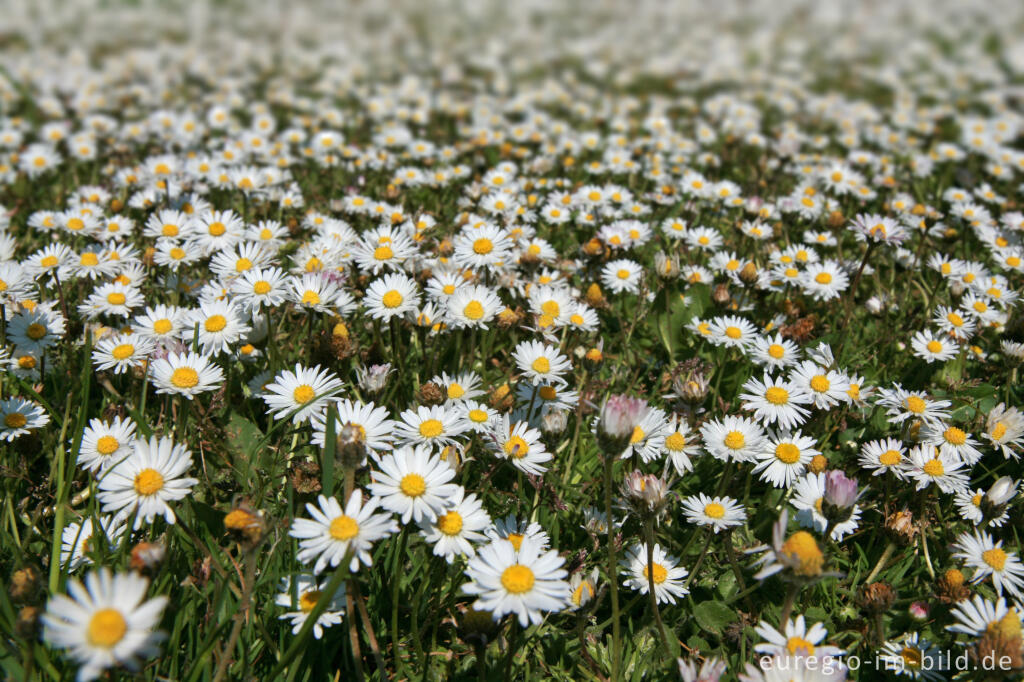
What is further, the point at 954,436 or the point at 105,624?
the point at 954,436

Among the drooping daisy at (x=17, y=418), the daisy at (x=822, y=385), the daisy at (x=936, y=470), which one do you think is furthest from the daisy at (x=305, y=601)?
the daisy at (x=936, y=470)

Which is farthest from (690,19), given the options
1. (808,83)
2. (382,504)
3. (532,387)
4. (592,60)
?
(382,504)

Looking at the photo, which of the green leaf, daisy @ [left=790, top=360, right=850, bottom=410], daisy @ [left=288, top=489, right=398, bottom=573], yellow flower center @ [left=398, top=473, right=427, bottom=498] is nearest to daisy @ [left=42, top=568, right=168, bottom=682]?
daisy @ [left=288, top=489, right=398, bottom=573]

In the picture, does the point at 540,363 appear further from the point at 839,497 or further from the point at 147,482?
the point at 147,482

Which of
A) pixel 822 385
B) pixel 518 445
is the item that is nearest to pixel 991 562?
pixel 822 385

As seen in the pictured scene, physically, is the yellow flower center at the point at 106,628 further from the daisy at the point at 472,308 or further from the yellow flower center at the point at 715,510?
the yellow flower center at the point at 715,510

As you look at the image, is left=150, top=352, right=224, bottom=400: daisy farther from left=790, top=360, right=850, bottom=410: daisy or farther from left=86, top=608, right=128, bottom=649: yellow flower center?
left=790, top=360, right=850, bottom=410: daisy

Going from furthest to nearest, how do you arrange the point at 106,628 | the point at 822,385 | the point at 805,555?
the point at 822,385, the point at 805,555, the point at 106,628
